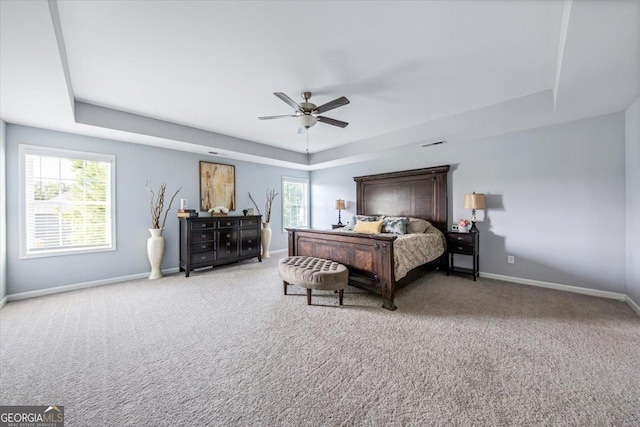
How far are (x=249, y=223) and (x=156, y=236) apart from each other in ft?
5.70

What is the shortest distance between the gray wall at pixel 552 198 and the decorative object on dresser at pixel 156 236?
5.46 m

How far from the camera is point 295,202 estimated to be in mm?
7133

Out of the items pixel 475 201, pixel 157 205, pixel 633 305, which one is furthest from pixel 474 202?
pixel 157 205

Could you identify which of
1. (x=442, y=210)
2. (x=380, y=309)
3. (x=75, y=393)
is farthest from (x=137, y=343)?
(x=442, y=210)

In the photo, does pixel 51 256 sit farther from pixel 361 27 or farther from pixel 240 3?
pixel 361 27

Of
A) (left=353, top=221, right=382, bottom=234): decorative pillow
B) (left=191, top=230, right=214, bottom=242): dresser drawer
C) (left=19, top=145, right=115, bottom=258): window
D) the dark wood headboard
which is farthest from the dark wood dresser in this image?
the dark wood headboard

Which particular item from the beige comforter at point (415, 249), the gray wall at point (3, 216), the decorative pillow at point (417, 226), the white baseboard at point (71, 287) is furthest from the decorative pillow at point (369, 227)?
the gray wall at point (3, 216)

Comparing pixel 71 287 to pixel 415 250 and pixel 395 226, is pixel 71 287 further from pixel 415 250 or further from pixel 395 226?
pixel 395 226

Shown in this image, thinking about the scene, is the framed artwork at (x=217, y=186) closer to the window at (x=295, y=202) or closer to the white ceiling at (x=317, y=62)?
the white ceiling at (x=317, y=62)

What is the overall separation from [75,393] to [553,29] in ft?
14.7

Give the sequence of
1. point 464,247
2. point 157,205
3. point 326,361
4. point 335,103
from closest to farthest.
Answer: point 326,361
point 335,103
point 464,247
point 157,205

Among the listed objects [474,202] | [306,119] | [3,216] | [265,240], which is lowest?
[265,240]

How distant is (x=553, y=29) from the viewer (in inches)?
77.2

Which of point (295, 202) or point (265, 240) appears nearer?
point (265, 240)
